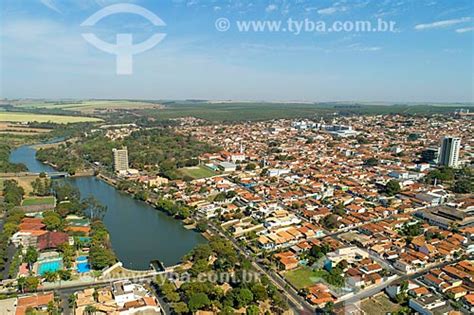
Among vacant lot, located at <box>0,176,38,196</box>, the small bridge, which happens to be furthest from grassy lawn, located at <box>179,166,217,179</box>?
vacant lot, located at <box>0,176,38,196</box>

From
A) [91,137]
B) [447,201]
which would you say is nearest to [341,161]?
[447,201]

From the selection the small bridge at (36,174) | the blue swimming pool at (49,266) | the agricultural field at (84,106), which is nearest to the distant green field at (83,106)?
the agricultural field at (84,106)

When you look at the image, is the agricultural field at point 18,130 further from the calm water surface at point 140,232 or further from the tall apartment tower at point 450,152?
the tall apartment tower at point 450,152

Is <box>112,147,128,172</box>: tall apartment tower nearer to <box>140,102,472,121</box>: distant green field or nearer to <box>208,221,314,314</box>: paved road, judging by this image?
<box>208,221,314,314</box>: paved road

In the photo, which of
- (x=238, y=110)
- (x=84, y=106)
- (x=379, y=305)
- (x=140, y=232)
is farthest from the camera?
(x=84, y=106)

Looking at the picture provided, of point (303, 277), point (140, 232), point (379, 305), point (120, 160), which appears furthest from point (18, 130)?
point (379, 305)

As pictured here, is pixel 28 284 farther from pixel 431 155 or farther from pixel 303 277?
pixel 431 155

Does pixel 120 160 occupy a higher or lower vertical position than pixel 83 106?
lower
